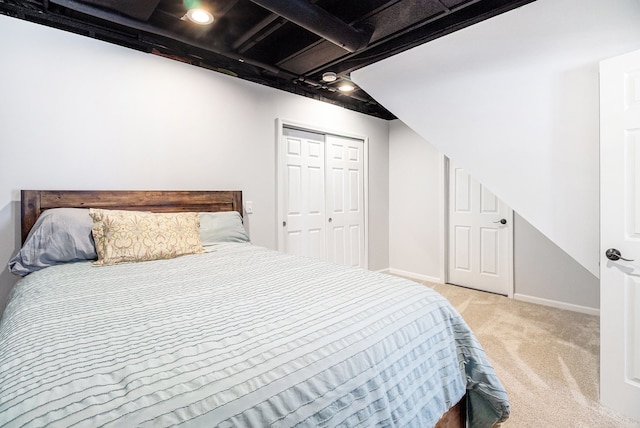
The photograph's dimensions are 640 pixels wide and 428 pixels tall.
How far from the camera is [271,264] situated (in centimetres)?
170

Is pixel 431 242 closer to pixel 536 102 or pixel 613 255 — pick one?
pixel 536 102

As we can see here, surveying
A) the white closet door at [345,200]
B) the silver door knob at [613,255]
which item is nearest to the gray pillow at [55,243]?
the white closet door at [345,200]

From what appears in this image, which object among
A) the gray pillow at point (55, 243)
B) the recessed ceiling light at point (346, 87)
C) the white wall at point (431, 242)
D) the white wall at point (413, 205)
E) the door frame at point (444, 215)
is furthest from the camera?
the white wall at point (413, 205)

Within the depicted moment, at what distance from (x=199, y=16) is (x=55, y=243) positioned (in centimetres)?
174

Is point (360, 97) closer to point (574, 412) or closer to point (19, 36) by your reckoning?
point (19, 36)

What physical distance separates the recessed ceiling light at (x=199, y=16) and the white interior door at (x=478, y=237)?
3.23 meters

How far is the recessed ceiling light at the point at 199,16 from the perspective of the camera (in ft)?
6.75

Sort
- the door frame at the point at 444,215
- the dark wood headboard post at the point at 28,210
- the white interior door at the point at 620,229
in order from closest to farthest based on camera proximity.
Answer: the white interior door at the point at 620,229 → the dark wood headboard post at the point at 28,210 → the door frame at the point at 444,215

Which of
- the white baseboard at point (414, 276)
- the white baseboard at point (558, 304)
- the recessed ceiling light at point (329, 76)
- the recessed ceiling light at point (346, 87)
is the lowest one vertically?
the white baseboard at point (558, 304)

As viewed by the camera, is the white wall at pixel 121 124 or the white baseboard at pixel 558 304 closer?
the white wall at pixel 121 124

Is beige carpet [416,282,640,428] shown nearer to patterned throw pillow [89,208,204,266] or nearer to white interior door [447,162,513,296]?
white interior door [447,162,513,296]

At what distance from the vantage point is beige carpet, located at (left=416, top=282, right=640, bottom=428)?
1.64 meters

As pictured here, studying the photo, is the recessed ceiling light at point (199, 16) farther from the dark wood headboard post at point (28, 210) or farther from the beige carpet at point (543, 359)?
the beige carpet at point (543, 359)

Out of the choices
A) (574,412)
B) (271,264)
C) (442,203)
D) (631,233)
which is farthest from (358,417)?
(442,203)
